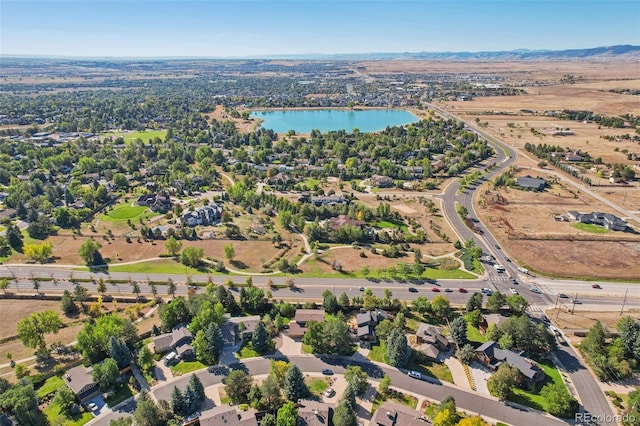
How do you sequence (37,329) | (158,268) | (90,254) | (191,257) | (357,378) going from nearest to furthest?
(357,378) < (37,329) < (191,257) < (158,268) < (90,254)

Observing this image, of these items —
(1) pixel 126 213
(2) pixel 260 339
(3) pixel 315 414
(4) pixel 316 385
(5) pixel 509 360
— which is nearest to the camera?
(3) pixel 315 414

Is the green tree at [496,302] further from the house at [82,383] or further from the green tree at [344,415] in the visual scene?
the house at [82,383]

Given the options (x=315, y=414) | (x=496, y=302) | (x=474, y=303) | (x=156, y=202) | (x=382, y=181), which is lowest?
(x=315, y=414)

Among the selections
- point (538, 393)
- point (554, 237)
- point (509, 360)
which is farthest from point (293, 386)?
point (554, 237)

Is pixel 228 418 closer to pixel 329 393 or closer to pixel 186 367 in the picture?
pixel 329 393

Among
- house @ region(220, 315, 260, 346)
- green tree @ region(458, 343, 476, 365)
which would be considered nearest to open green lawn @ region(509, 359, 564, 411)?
green tree @ region(458, 343, 476, 365)

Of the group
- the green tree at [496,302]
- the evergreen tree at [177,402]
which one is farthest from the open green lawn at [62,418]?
the green tree at [496,302]
